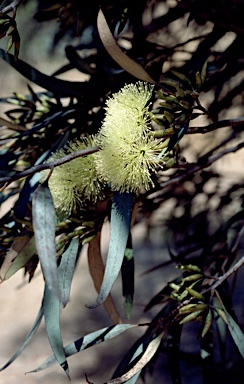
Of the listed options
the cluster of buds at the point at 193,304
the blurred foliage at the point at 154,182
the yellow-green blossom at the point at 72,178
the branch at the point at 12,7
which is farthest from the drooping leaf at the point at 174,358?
the branch at the point at 12,7

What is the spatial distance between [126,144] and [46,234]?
16 centimetres

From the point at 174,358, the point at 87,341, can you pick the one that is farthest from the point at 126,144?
the point at 174,358

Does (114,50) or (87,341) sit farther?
(87,341)

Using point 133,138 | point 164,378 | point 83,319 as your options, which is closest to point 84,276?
point 83,319

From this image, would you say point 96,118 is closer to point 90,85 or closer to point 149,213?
point 90,85

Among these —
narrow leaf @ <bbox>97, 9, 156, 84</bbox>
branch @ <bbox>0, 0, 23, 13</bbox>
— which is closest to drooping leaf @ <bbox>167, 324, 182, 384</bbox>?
narrow leaf @ <bbox>97, 9, 156, 84</bbox>

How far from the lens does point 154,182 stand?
97 cm

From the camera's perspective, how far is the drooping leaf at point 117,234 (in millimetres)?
723

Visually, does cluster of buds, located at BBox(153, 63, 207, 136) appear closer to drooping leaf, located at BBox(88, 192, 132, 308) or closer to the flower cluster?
the flower cluster

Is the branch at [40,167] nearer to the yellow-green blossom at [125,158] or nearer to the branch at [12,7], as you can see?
the yellow-green blossom at [125,158]

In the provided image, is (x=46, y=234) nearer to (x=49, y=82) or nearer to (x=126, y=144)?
(x=126, y=144)

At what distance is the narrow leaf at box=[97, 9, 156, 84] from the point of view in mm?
639

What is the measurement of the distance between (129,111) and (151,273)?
67 cm

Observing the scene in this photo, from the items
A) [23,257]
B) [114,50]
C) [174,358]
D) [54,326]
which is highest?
[114,50]
